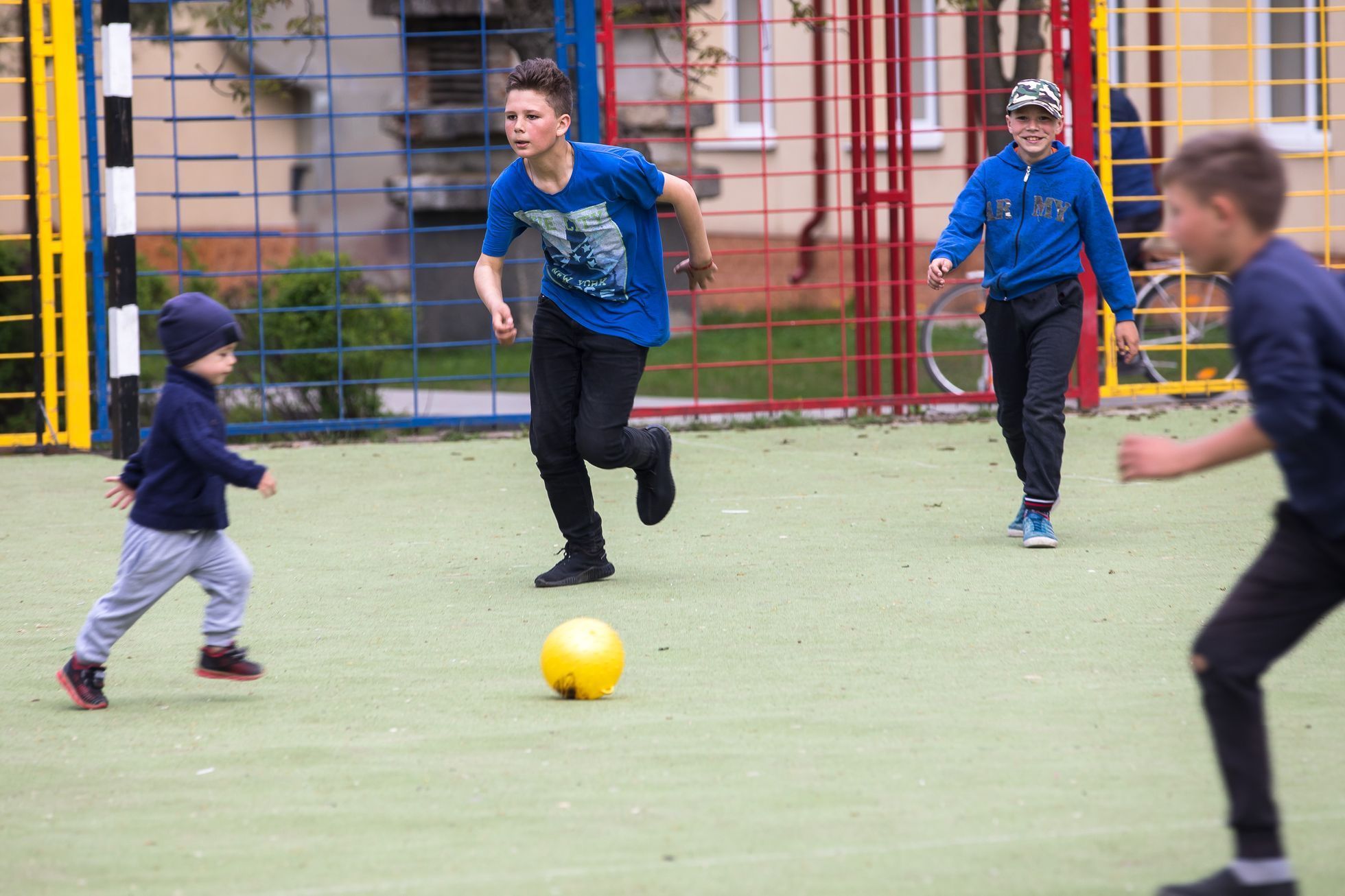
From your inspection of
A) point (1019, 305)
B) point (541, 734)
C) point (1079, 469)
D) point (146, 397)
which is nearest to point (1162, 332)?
point (1079, 469)

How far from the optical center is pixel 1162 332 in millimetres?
13164

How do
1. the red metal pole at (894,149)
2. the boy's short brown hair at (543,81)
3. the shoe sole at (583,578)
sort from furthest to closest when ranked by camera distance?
the red metal pole at (894,149) → the shoe sole at (583,578) → the boy's short brown hair at (543,81)

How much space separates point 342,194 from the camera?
672 inches

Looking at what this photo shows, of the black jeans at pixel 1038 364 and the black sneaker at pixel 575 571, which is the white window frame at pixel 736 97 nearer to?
the black jeans at pixel 1038 364

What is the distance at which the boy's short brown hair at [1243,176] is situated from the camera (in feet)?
9.81

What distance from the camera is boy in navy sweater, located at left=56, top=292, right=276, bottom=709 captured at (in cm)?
466

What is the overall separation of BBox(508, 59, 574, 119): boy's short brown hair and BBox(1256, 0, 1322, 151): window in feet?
40.1

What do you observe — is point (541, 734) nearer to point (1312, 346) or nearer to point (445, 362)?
point (1312, 346)

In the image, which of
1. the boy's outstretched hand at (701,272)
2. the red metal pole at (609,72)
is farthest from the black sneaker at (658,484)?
the red metal pole at (609,72)

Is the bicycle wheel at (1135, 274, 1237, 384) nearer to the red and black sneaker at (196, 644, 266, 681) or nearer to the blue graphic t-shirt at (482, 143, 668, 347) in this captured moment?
the blue graphic t-shirt at (482, 143, 668, 347)

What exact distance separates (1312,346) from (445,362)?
13.5 meters

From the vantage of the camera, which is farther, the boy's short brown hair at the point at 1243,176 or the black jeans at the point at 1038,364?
the black jeans at the point at 1038,364

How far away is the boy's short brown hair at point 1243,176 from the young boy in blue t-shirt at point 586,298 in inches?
132

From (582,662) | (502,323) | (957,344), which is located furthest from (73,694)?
(957,344)
